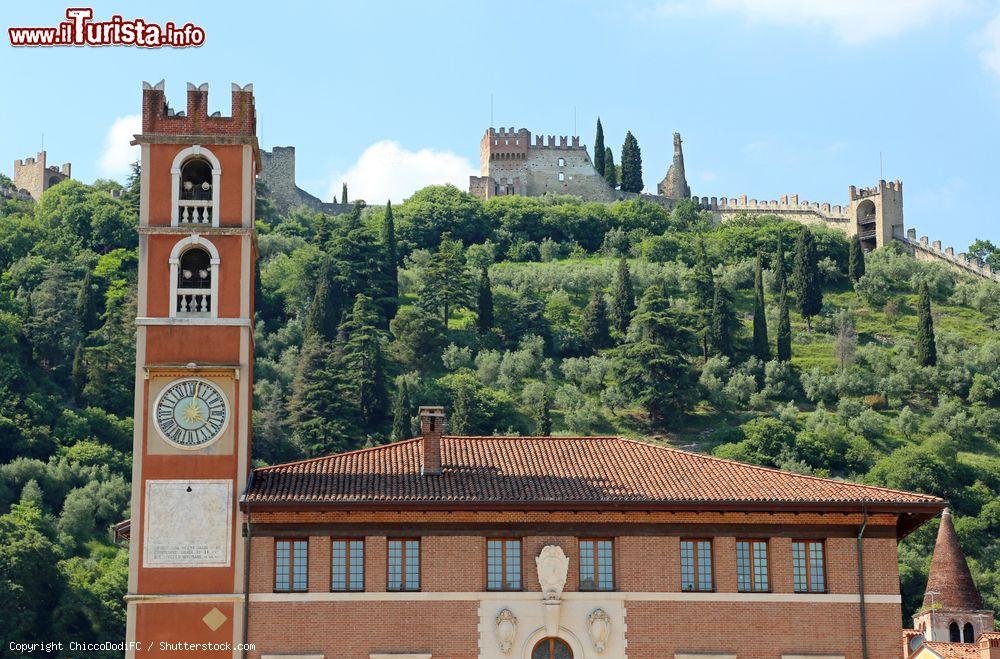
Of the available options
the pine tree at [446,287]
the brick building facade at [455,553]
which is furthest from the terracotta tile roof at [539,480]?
the pine tree at [446,287]

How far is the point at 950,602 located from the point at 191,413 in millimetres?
40351

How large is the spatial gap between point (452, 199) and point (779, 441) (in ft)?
208

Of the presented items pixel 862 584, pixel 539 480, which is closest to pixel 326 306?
pixel 539 480

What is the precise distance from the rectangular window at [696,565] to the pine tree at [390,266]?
9968 cm

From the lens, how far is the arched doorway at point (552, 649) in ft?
130

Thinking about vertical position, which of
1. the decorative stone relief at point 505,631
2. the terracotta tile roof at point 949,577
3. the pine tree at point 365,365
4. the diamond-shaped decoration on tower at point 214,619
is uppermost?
the pine tree at point 365,365

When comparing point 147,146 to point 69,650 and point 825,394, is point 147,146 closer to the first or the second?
point 69,650

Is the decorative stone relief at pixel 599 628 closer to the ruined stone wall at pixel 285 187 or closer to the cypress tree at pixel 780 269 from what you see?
the cypress tree at pixel 780 269

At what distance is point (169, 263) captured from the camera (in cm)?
4166

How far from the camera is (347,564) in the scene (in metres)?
39.8

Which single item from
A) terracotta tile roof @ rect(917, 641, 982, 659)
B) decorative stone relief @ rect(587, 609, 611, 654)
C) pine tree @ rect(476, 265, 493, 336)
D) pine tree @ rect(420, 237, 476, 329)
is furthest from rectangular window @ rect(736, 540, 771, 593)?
A: pine tree @ rect(476, 265, 493, 336)

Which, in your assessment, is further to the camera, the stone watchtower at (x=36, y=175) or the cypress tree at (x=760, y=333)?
the stone watchtower at (x=36, y=175)

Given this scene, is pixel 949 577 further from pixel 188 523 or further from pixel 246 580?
pixel 188 523

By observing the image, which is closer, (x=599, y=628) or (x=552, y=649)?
(x=599, y=628)
